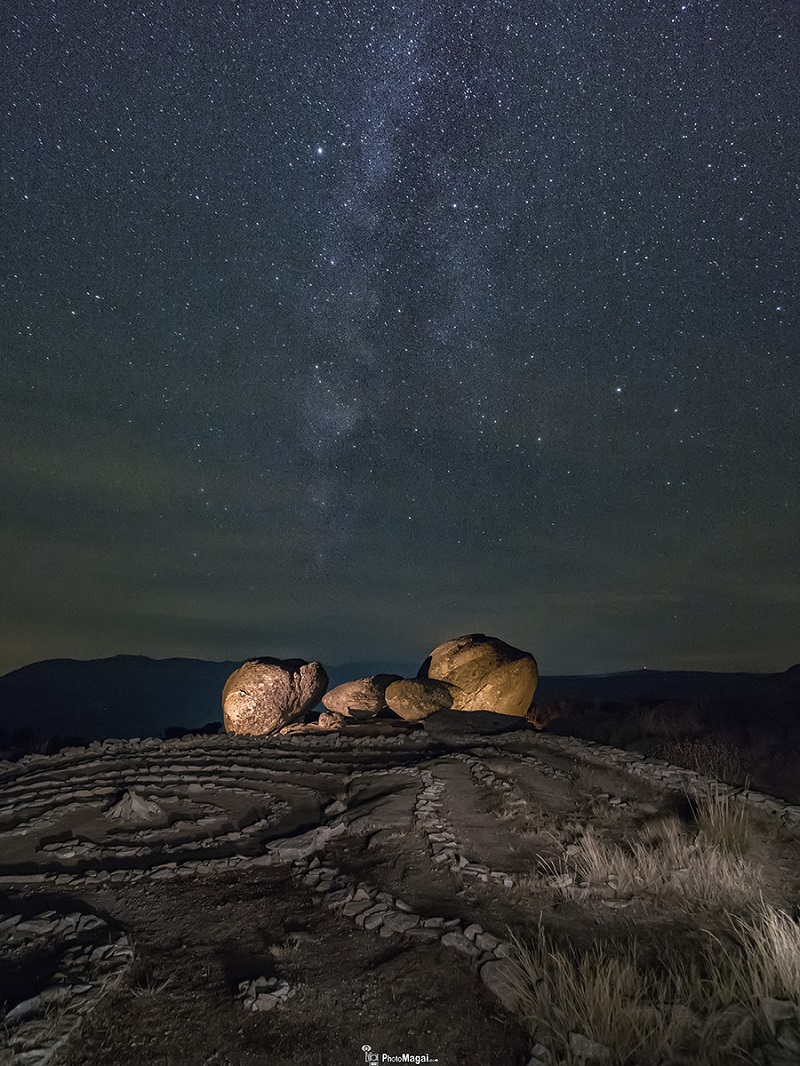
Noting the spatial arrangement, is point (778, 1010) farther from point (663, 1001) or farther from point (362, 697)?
point (362, 697)

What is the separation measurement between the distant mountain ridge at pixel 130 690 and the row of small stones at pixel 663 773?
2423 cm

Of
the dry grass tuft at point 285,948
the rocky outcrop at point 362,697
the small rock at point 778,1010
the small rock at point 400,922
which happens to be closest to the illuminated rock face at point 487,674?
the rocky outcrop at point 362,697

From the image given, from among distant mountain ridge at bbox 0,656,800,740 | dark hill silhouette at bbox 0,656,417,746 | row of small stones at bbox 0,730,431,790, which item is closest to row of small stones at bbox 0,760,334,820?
row of small stones at bbox 0,730,431,790

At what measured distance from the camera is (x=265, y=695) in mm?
19688

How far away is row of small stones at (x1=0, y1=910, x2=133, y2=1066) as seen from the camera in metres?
3.70

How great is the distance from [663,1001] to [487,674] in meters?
17.0

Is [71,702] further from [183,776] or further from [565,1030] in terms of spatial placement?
[565,1030]

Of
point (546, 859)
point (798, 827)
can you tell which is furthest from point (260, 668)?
point (798, 827)

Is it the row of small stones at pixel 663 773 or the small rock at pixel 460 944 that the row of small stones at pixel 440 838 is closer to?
the small rock at pixel 460 944

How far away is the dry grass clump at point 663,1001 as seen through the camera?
358 cm

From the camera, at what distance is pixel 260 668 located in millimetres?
20375

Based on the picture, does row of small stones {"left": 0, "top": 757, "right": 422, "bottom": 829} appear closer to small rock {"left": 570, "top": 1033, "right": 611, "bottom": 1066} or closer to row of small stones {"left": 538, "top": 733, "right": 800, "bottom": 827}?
row of small stones {"left": 538, "top": 733, "right": 800, "bottom": 827}

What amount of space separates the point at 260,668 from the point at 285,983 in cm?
1659

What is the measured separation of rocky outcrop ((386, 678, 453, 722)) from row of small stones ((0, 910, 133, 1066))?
1450cm
